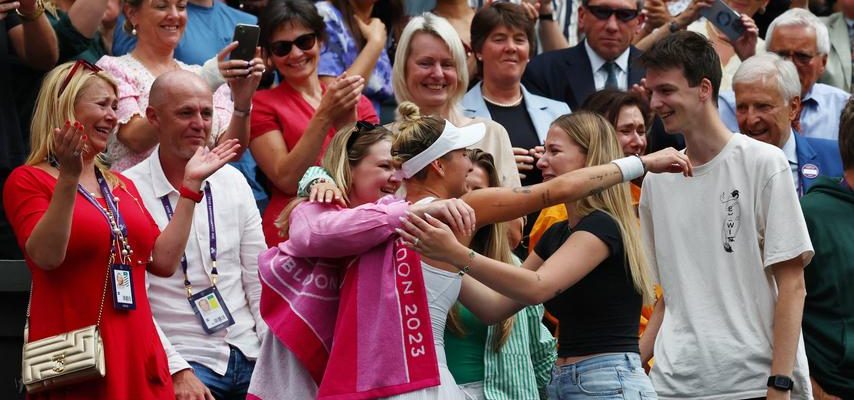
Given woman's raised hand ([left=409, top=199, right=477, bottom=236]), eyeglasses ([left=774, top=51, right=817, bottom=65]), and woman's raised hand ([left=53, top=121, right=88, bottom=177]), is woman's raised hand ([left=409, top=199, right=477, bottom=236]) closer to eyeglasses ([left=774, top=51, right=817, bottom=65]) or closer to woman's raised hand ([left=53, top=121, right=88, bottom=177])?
woman's raised hand ([left=53, top=121, right=88, bottom=177])

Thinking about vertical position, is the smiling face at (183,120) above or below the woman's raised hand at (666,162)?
above

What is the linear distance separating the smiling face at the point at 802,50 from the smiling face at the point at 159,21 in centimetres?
384

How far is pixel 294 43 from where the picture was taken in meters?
7.54

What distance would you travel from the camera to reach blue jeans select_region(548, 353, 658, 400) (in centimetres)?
542

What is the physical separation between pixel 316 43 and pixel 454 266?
280 cm

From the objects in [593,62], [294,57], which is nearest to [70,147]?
[294,57]

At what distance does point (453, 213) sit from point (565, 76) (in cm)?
412

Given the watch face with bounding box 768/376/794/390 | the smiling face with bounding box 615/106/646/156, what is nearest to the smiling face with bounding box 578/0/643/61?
the smiling face with bounding box 615/106/646/156

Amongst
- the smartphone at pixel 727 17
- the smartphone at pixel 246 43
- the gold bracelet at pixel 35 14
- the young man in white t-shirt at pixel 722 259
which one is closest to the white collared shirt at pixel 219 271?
the smartphone at pixel 246 43

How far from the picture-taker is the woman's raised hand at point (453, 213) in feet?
15.9

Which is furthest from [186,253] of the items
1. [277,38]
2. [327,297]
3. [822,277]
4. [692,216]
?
[822,277]

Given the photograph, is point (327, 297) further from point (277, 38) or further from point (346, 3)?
point (346, 3)

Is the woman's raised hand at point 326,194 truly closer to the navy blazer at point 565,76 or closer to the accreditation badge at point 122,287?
the accreditation badge at point 122,287

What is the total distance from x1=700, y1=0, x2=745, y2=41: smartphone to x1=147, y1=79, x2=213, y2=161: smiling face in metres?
3.82
